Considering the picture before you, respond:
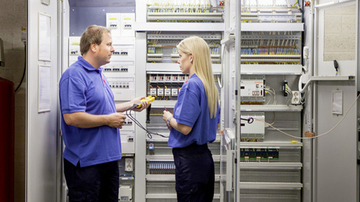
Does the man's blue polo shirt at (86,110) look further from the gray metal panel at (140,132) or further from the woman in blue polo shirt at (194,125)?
the gray metal panel at (140,132)

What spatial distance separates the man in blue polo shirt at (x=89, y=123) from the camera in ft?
7.30

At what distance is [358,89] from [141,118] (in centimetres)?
220

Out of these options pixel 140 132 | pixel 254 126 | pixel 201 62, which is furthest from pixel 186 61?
pixel 254 126

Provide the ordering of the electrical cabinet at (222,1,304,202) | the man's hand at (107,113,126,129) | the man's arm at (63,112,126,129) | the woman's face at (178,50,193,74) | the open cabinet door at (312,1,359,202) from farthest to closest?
the electrical cabinet at (222,1,304,202) → the open cabinet door at (312,1,359,202) → the woman's face at (178,50,193,74) → the man's hand at (107,113,126,129) → the man's arm at (63,112,126,129)

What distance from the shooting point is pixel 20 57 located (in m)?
3.12

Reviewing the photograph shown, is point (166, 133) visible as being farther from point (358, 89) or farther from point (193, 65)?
point (358, 89)

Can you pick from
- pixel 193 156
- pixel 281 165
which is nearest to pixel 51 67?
pixel 193 156

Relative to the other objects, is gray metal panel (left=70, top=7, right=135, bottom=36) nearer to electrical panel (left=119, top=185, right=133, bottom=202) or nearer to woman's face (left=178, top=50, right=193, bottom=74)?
woman's face (left=178, top=50, right=193, bottom=74)

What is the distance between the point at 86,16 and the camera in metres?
3.76

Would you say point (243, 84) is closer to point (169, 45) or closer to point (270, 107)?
point (270, 107)

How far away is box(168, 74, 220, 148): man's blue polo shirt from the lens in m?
2.25

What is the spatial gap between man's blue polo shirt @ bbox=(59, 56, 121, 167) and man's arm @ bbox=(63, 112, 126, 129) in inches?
Answer: 1.5


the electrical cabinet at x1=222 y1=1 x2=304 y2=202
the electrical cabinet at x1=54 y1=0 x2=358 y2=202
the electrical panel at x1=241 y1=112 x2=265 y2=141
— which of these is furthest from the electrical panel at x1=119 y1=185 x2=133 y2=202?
the electrical panel at x1=241 y1=112 x2=265 y2=141

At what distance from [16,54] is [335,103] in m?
3.23
